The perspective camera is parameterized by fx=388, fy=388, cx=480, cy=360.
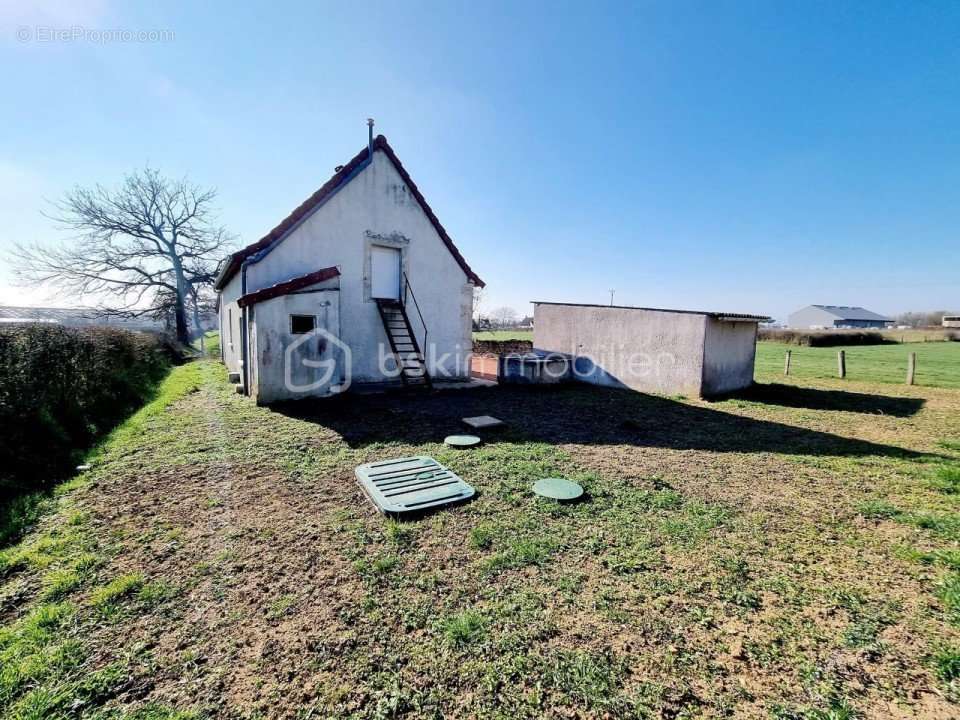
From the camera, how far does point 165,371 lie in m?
16.2

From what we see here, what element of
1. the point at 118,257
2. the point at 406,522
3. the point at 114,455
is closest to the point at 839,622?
A: the point at 406,522

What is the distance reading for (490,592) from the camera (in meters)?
3.10

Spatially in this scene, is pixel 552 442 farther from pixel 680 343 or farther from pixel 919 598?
pixel 680 343

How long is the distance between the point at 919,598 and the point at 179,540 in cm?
654

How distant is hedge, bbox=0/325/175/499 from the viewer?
532 centimetres

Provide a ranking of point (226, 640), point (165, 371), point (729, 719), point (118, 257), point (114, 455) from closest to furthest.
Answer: point (729, 719)
point (226, 640)
point (114, 455)
point (165, 371)
point (118, 257)

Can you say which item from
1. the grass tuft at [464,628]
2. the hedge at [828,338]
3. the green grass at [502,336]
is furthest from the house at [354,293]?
the hedge at [828,338]

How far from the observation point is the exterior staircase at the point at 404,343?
11398 millimetres

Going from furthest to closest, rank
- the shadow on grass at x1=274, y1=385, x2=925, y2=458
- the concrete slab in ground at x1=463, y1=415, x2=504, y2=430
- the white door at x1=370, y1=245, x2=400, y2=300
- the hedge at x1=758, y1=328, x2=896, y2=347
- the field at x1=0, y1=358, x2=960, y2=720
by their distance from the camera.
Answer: the hedge at x1=758, y1=328, x2=896, y2=347 → the white door at x1=370, y1=245, x2=400, y2=300 → the concrete slab in ground at x1=463, y1=415, x2=504, y2=430 → the shadow on grass at x1=274, y1=385, x2=925, y2=458 → the field at x1=0, y1=358, x2=960, y2=720

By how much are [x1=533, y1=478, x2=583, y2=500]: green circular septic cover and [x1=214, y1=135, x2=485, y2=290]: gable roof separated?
9108mm

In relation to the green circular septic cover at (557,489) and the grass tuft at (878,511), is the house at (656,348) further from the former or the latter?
the green circular septic cover at (557,489)

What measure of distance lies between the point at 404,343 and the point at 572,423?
586 centimetres

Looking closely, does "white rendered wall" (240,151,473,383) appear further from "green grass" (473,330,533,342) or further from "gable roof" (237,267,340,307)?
"green grass" (473,330,533,342)

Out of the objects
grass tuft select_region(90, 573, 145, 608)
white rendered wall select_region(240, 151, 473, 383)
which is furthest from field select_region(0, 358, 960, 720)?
white rendered wall select_region(240, 151, 473, 383)
